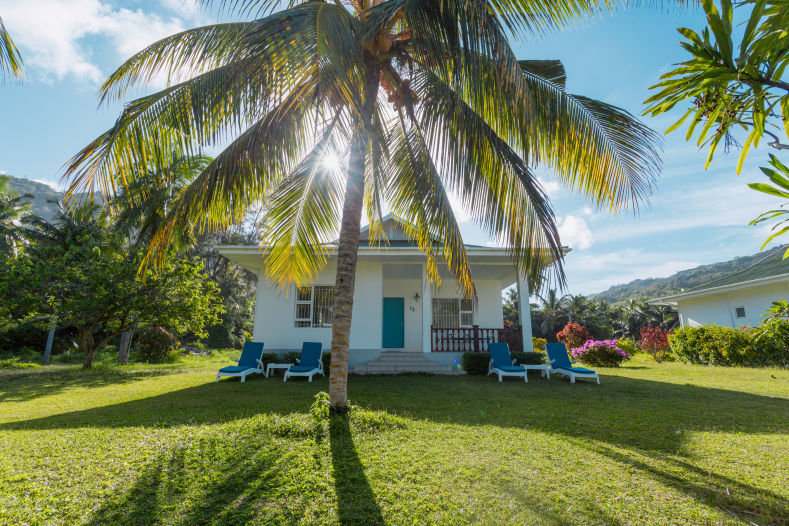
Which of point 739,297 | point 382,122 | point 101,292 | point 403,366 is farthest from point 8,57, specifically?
point 739,297

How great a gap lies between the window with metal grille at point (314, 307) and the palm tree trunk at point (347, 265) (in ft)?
23.8

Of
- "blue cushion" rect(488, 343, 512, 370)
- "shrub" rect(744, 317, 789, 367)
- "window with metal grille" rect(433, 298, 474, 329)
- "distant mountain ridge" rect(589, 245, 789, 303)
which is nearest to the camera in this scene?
"blue cushion" rect(488, 343, 512, 370)

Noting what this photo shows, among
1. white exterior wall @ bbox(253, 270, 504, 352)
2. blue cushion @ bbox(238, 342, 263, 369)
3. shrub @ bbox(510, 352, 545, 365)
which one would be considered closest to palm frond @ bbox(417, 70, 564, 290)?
white exterior wall @ bbox(253, 270, 504, 352)

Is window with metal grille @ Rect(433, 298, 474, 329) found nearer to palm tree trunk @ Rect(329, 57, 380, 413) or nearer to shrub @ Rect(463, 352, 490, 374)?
shrub @ Rect(463, 352, 490, 374)

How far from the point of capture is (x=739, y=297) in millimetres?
16359

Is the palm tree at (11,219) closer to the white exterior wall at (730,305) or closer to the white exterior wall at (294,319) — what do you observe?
the white exterior wall at (294,319)

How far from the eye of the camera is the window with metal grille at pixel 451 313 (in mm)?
14781

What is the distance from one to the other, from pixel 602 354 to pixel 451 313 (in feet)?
20.0

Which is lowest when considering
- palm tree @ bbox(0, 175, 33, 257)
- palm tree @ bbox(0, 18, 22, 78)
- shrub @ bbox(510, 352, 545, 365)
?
shrub @ bbox(510, 352, 545, 365)

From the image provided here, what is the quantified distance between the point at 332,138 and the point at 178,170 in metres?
2.23

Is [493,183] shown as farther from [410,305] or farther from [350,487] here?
[410,305]

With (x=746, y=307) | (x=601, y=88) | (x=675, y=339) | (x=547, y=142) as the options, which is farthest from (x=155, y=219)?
(x=746, y=307)

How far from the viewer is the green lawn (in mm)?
2594

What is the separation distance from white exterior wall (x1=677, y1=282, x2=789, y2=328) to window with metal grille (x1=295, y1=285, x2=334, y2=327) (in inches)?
635
